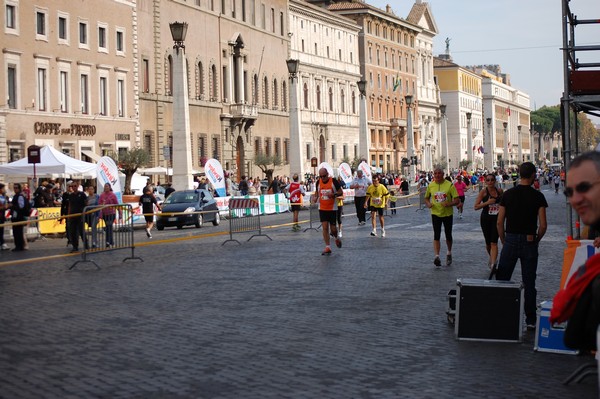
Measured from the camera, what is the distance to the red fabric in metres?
4.98

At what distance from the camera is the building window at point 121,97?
205 ft

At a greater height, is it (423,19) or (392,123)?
(423,19)

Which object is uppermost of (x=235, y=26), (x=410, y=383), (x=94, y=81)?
(x=235, y=26)

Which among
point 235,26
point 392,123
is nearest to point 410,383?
point 235,26

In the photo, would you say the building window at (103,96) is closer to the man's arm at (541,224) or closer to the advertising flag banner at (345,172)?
the advertising flag banner at (345,172)

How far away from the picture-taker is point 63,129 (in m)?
55.7

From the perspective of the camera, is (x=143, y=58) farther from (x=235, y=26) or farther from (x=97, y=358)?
(x=97, y=358)

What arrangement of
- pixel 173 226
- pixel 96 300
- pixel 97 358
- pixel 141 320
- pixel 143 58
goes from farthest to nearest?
1. pixel 143 58
2. pixel 173 226
3. pixel 96 300
4. pixel 141 320
5. pixel 97 358

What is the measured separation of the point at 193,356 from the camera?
36.0 ft

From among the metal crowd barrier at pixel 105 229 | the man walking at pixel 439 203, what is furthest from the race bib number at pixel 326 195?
the man walking at pixel 439 203

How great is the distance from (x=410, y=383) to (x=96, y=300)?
7.43 metres

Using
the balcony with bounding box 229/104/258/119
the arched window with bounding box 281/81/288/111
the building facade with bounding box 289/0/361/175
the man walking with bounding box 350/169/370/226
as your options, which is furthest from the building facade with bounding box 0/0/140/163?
the building facade with bounding box 289/0/361/175

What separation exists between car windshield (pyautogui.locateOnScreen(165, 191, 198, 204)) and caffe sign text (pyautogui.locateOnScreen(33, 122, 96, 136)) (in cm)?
1378

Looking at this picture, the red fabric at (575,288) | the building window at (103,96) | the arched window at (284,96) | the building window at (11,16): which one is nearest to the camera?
the red fabric at (575,288)
